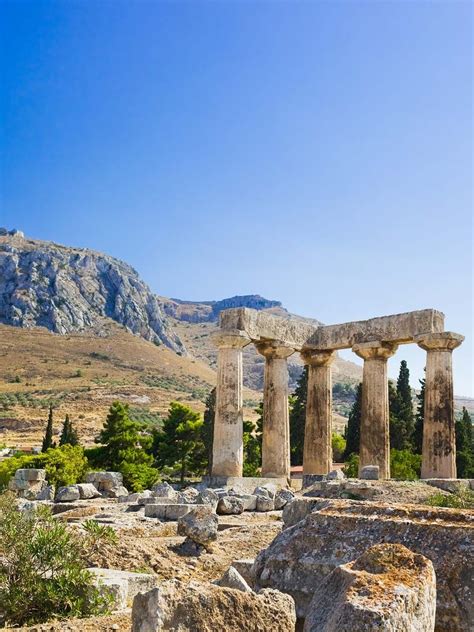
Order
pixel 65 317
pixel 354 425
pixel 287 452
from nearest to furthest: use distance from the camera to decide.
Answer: pixel 287 452
pixel 354 425
pixel 65 317

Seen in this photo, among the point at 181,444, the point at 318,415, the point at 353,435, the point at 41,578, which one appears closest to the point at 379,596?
the point at 41,578

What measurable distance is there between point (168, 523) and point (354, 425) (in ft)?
128

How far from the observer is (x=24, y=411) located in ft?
336

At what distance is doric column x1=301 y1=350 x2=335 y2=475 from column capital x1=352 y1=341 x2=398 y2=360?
81.0 inches

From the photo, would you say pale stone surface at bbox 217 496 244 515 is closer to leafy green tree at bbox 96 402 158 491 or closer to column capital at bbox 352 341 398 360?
A: column capital at bbox 352 341 398 360

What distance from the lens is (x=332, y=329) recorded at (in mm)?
25875

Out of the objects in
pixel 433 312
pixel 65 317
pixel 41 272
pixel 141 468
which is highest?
pixel 41 272

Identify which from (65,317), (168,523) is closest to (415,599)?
(168,523)

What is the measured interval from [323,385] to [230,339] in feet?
17.2

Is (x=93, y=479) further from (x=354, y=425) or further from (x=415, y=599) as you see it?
(x=354, y=425)

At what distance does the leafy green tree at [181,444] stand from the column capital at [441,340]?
25.0 meters

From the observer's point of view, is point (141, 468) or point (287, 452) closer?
point (287, 452)

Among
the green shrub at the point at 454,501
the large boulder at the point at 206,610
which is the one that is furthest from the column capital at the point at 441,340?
the large boulder at the point at 206,610

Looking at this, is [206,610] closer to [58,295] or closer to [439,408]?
[439,408]
